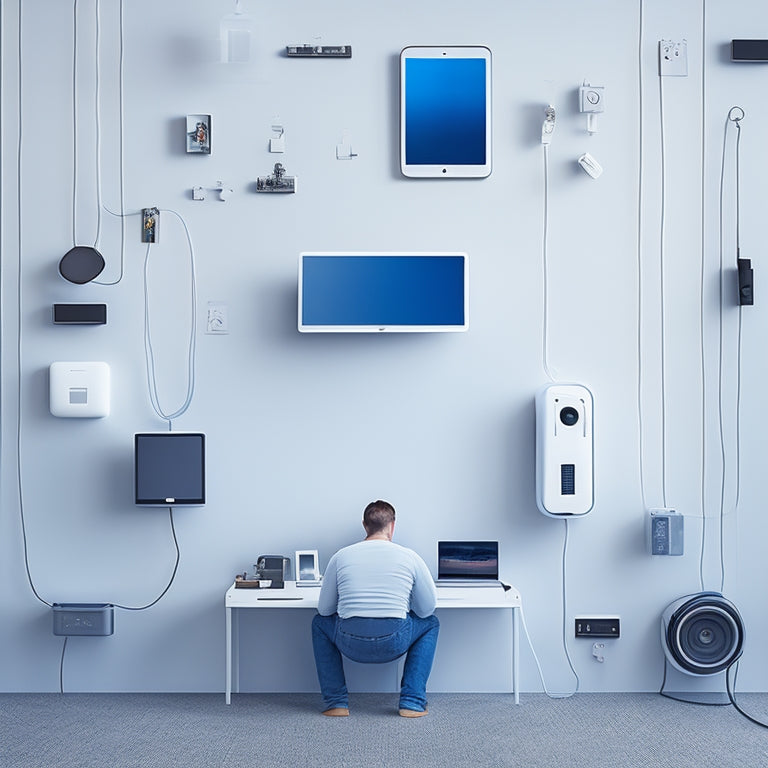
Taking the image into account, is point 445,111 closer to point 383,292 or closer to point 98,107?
point 383,292

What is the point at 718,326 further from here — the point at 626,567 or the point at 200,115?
the point at 200,115

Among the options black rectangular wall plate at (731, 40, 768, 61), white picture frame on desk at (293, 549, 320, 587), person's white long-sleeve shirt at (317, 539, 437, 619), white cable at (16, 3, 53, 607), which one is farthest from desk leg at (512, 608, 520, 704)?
black rectangular wall plate at (731, 40, 768, 61)

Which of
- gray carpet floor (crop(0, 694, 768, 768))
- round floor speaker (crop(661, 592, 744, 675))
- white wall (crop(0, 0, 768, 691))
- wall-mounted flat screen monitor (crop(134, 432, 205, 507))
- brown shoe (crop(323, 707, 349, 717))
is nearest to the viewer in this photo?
gray carpet floor (crop(0, 694, 768, 768))

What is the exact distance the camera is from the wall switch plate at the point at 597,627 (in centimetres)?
434

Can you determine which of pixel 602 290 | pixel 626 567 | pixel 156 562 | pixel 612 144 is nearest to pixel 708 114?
pixel 612 144

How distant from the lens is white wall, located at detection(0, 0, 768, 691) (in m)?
4.35

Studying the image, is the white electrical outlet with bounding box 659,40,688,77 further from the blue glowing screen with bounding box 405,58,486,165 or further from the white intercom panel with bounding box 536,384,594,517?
the white intercom panel with bounding box 536,384,594,517

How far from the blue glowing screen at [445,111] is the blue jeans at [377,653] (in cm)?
218

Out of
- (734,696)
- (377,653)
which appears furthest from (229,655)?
(734,696)

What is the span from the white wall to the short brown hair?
295 millimetres

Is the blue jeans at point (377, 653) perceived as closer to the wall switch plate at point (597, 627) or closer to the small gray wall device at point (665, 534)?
the wall switch plate at point (597, 627)

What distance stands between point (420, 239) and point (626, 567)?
6.20 feet

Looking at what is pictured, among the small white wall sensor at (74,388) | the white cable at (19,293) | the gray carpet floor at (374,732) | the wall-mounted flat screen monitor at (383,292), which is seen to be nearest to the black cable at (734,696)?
the gray carpet floor at (374,732)

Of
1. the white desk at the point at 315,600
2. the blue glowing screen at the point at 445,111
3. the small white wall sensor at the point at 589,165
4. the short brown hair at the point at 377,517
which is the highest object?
the blue glowing screen at the point at 445,111
